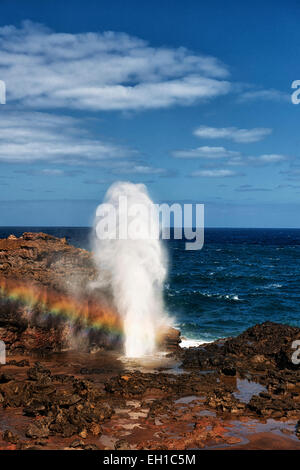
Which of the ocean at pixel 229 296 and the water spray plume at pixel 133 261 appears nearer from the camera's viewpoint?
the water spray plume at pixel 133 261

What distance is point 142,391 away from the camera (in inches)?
481

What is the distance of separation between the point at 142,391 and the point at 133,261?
877 cm

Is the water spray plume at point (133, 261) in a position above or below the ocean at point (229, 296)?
above

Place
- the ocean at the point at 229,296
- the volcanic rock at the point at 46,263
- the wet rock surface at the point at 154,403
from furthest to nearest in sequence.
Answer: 1. the ocean at the point at 229,296
2. the volcanic rock at the point at 46,263
3. the wet rock surface at the point at 154,403

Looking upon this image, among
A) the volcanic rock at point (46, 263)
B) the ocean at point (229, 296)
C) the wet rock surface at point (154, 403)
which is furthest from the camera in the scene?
the ocean at point (229, 296)

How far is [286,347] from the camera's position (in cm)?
1583

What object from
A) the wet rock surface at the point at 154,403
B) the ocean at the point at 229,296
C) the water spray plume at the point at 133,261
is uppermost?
the water spray plume at the point at 133,261

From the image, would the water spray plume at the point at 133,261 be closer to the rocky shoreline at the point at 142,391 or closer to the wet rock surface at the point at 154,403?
the rocky shoreline at the point at 142,391

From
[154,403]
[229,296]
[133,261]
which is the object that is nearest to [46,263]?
[133,261]

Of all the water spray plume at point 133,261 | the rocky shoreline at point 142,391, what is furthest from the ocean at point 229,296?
the rocky shoreline at point 142,391

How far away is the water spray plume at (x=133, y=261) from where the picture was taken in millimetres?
19000

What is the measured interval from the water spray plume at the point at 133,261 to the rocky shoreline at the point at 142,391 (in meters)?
1.30
